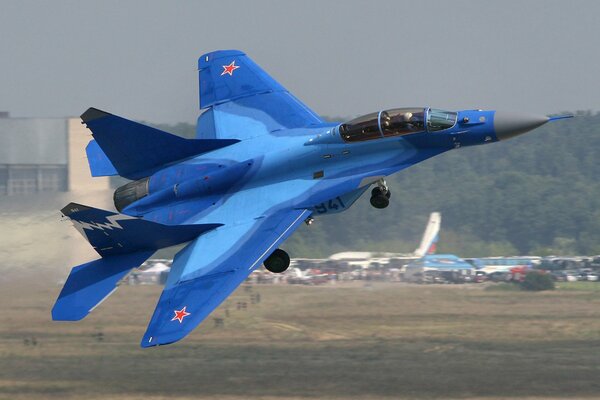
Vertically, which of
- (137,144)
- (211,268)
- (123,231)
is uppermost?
(137,144)

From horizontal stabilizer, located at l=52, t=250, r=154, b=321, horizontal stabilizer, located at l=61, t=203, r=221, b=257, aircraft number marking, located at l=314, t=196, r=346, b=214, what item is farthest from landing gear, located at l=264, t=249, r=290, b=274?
horizontal stabilizer, located at l=52, t=250, r=154, b=321

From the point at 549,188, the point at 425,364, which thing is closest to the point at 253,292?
the point at 425,364

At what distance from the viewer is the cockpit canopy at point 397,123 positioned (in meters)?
24.1

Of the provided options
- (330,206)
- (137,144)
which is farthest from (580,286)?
(137,144)

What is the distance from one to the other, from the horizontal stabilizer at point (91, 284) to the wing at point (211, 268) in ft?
4.15

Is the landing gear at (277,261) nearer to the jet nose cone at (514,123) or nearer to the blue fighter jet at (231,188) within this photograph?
the blue fighter jet at (231,188)

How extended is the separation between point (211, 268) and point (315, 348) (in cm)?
2527

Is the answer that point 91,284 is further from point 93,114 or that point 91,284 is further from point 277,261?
point 277,261

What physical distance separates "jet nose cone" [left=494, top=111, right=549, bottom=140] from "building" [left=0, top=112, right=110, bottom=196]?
99.4 feet

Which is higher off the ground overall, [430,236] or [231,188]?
[430,236]

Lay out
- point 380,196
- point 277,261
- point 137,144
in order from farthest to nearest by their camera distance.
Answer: point 137,144 → point 380,196 → point 277,261

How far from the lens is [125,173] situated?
27.4 meters

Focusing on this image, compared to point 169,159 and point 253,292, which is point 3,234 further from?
point 169,159

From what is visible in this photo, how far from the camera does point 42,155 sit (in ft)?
→ 204
